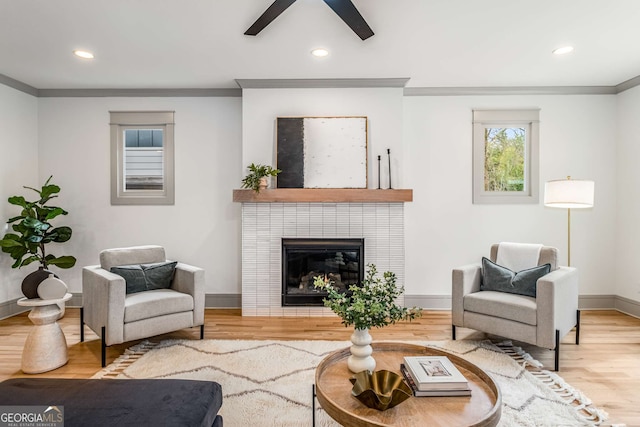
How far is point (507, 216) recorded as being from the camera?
423cm

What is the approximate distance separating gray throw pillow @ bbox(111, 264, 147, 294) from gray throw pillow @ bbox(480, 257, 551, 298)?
3.08m

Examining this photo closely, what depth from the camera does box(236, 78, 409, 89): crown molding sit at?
393cm

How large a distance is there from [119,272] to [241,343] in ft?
4.00

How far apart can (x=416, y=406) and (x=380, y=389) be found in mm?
160

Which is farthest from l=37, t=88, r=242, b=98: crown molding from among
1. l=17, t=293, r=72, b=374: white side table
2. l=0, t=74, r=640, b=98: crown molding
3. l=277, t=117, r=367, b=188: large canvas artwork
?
l=17, t=293, r=72, b=374: white side table

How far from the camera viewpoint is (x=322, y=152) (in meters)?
3.95

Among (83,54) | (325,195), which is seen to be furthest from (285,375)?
(83,54)

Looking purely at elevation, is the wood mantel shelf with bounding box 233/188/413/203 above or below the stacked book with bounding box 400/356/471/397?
above

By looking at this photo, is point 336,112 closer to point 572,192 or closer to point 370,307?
point 572,192

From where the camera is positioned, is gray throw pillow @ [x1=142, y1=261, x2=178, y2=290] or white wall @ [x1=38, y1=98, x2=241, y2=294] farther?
white wall @ [x1=38, y1=98, x2=241, y2=294]

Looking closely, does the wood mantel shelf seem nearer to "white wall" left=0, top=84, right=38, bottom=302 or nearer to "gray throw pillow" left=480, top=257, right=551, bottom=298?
"gray throw pillow" left=480, top=257, right=551, bottom=298

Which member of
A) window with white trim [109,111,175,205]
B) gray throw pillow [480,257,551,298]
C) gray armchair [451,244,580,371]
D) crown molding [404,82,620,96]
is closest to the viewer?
gray armchair [451,244,580,371]

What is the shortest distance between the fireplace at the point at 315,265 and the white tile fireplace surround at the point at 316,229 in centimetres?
7

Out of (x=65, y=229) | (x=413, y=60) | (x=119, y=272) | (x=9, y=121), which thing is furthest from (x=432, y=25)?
(x=9, y=121)
